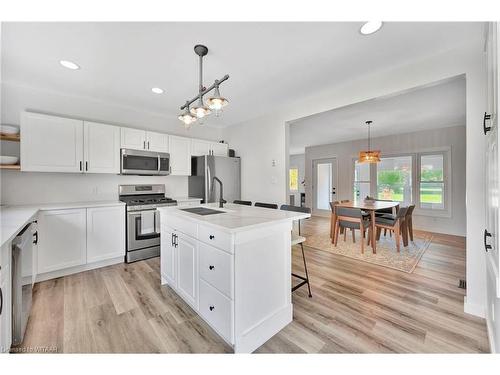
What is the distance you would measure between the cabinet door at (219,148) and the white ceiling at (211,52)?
1538 millimetres

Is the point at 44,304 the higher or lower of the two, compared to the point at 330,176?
lower

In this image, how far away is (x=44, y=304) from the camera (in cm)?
203

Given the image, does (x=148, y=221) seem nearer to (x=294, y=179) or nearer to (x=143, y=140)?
(x=143, y=140)

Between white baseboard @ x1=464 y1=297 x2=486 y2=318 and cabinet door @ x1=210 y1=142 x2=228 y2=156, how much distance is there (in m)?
4.14

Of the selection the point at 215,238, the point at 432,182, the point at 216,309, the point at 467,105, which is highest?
the point at 467,105

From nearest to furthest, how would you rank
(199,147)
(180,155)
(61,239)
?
1. (61,239)
2. (180,155)
3. (199,147)

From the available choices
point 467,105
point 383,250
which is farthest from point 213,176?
point 467,105

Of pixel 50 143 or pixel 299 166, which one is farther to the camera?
pixel 299 166

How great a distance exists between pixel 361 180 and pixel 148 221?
591 centimetres

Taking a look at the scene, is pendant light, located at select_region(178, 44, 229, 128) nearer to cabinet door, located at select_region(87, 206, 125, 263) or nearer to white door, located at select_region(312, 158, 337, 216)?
cabinet door, located at select_region(87, 206, 125, 263)

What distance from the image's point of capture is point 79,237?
271 cm
